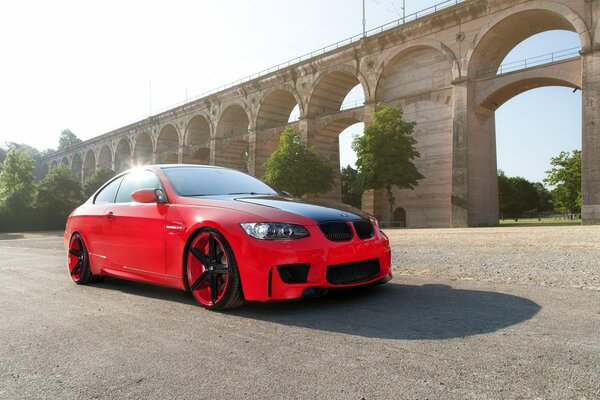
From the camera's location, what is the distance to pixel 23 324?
3223 mm

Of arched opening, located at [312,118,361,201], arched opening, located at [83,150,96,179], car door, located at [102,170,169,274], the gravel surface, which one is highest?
arched opening, located at [83,150,96,179]

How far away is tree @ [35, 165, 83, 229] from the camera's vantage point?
149 feet

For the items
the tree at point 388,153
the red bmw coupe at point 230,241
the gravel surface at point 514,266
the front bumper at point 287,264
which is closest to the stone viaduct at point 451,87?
the tree at point 388,153

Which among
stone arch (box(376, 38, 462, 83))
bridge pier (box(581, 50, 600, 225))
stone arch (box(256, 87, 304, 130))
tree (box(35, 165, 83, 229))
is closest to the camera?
bridge pier (box(581, 50, 600, 225))

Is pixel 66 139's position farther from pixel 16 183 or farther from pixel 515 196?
pixel 515 196

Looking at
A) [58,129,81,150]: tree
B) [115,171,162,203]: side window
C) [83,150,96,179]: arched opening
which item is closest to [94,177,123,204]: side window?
[115,171,162,203]: side window

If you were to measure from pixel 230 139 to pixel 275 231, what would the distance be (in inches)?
1728

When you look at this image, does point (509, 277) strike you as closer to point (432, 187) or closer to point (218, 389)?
point (218, 389)

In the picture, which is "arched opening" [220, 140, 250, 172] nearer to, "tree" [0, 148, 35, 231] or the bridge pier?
"tree" [0, 148, 35, 231]

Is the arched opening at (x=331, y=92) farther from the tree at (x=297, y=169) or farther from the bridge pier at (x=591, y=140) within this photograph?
the bridge pier at (x=591, y=140)

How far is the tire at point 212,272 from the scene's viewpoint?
3.43m

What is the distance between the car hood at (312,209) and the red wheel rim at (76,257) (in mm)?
2680

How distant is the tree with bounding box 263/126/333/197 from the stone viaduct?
344cm

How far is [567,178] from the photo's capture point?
1805 inches
